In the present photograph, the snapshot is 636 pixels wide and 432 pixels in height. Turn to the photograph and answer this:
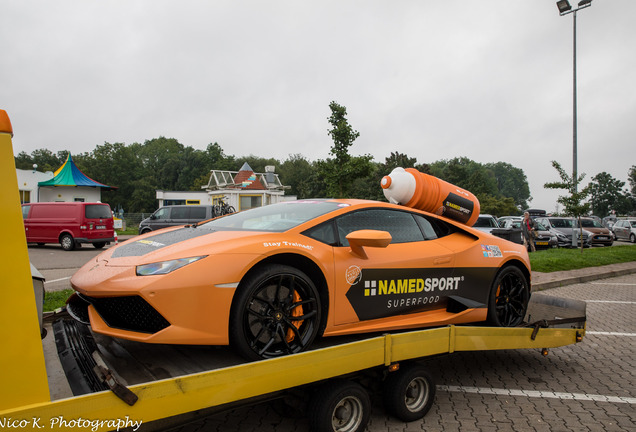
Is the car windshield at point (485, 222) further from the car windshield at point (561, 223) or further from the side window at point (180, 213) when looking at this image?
the side window at point (180, 213)

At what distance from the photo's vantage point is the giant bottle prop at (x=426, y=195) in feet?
14.3

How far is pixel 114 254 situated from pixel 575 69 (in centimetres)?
2206

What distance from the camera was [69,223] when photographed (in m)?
15.6

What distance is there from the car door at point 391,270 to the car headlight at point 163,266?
3.46ft

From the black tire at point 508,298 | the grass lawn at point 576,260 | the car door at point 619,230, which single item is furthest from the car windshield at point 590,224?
the black tire at point 508,298

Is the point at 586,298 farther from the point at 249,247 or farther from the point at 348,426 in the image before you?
the point at 249,247

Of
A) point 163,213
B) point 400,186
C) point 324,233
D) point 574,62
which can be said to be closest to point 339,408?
point 324,233

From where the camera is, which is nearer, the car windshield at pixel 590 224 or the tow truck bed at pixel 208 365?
the tow truck bed at pixel 208 365

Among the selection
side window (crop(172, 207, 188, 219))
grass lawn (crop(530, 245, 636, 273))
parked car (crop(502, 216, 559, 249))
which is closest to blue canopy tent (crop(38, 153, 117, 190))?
side window (crop(172, 207, 188, 219))

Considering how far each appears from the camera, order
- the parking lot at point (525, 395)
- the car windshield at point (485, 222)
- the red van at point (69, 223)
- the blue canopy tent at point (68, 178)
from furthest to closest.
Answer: the blue canopy tent at point (68, 178) < the car windshield at point (485, 222) < the red van at point (69, 223) < the parking lot at point (525, 395)

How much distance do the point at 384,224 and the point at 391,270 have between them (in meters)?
0.49

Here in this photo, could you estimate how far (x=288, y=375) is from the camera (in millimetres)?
2541

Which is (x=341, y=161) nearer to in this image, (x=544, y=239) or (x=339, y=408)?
(x=544, y=239)

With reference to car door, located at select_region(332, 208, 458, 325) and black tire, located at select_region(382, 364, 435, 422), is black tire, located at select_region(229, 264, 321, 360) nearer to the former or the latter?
car door, located at select_region(332, 208, 458, 325)
